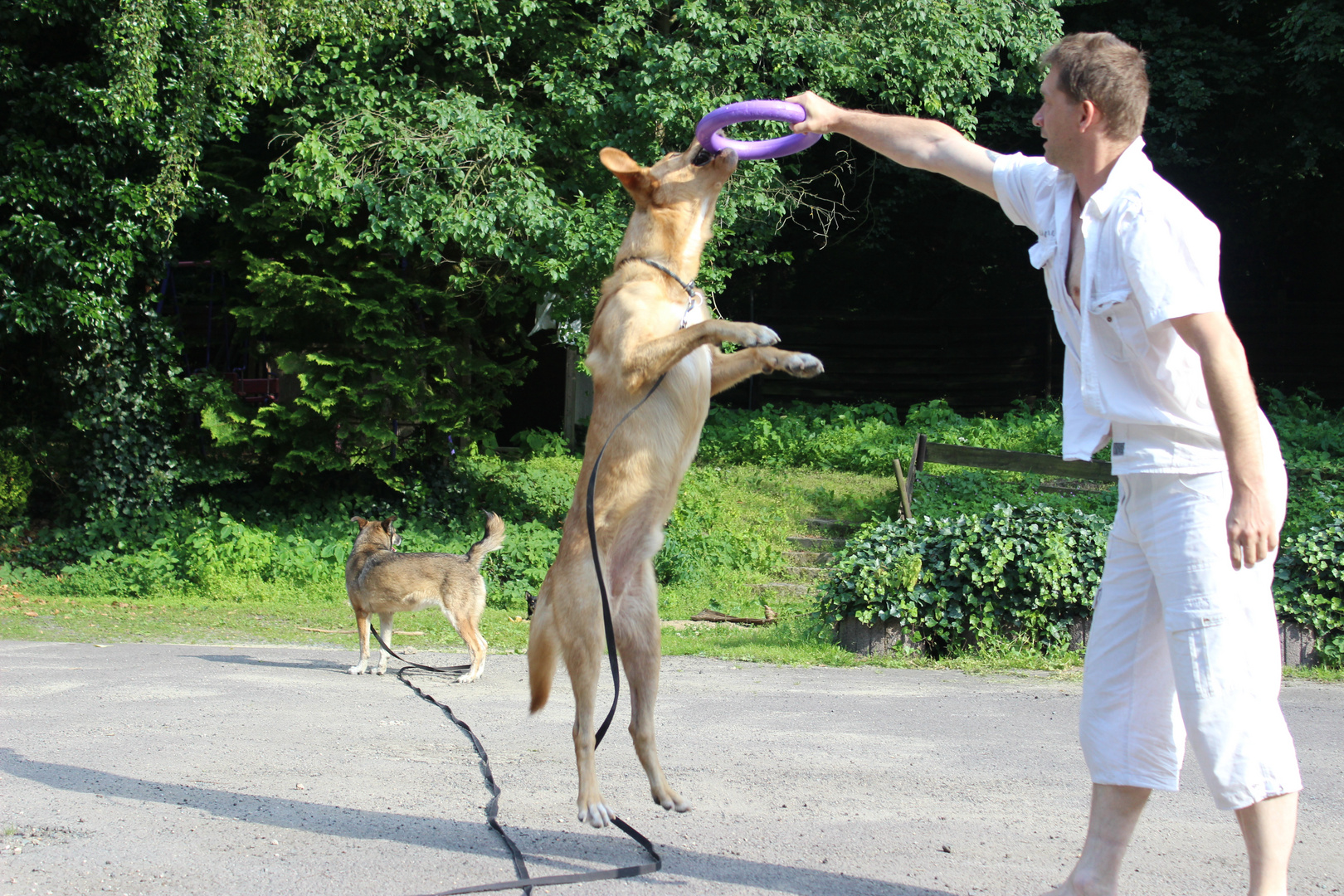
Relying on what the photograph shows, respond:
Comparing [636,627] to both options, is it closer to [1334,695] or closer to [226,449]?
[1334,695]

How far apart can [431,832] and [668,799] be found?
83cm

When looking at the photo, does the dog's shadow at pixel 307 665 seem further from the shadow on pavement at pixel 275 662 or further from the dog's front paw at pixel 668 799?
the dog's front paw at pixel 668 799

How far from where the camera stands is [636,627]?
3.75 metres

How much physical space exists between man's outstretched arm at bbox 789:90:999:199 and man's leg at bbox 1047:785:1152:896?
5.68 ft

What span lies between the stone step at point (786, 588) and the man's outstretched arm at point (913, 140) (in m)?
7.85

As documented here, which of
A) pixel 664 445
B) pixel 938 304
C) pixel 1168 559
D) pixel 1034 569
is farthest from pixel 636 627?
pixel 938 304

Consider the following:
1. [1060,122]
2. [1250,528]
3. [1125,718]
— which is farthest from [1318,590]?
[1060,122]

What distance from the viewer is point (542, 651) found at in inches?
152

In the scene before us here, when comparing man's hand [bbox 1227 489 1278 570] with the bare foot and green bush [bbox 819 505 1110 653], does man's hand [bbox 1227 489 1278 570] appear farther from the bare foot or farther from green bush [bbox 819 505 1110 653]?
green bush [bbox 819 505 1110 653]

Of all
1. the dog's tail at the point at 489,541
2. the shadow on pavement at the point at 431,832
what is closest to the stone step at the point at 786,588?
the dog's tail at the point at 489,541

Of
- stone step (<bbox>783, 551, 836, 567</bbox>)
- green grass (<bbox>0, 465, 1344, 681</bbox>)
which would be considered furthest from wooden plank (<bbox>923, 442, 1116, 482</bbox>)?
stone step (<bbox>783, 551, 836, 567</bbox>)

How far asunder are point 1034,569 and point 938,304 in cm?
1650

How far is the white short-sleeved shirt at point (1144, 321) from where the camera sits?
8.13ft

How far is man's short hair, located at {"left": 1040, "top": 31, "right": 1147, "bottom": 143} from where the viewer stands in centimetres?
258
